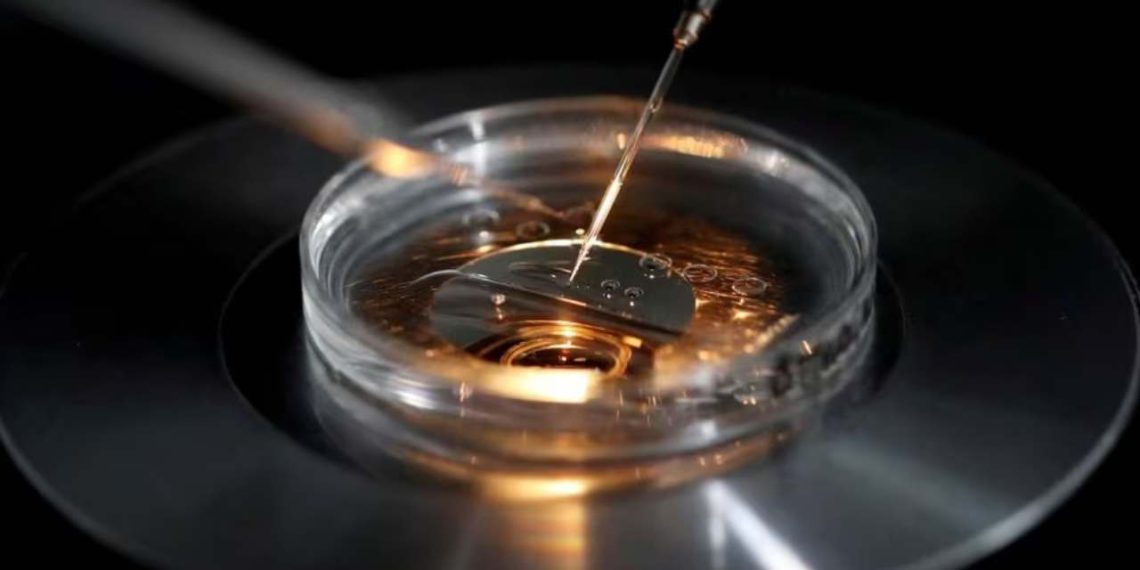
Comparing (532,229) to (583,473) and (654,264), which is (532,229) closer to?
(654,264)

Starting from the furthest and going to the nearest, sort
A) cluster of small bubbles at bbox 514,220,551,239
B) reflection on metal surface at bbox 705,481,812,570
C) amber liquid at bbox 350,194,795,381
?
cluster of small bubbles at bbox 514,220,551,239, amber liquid at bbox 350,194,795,381, reflection on metal surface at bbox 705,481,812,570

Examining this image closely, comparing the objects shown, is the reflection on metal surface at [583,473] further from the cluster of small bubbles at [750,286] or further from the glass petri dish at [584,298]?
the cluster of small bubbles at [750,286]

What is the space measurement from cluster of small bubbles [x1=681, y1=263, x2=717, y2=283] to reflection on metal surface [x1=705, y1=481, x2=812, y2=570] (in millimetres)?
207

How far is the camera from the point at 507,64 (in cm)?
121

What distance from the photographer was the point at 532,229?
3.23 ft

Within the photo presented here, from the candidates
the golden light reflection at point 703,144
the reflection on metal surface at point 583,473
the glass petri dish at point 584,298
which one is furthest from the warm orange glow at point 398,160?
the reflection on metal surface at point 583,473

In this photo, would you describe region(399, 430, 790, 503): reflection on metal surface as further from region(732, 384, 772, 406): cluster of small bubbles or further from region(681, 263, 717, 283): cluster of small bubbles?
region(681, 263, 717, 283): cluster of small bubbles

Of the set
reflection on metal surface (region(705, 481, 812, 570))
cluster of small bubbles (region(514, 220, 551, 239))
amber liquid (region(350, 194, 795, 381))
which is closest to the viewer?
reflection on metal surface (region(705, 481, 812, 570))

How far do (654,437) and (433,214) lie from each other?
0.32 m

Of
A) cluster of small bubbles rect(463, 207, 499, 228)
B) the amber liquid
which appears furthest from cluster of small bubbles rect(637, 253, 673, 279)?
cluster of small bubbles rect(463, 207, 499, 228)

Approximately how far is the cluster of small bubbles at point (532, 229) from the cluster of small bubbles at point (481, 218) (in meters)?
0.02

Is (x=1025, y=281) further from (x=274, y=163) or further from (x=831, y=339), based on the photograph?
(x=274, y=163)

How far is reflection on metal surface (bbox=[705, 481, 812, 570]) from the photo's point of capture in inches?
26.5

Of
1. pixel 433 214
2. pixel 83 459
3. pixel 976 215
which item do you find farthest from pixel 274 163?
pixel 976 215
